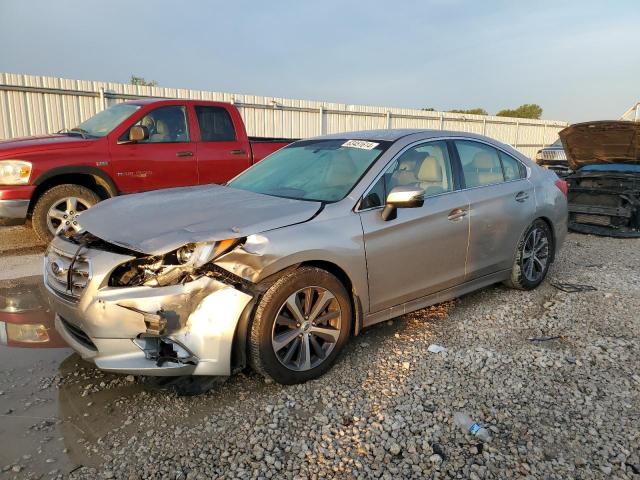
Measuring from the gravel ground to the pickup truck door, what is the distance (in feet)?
13.5

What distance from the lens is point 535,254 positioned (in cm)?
502

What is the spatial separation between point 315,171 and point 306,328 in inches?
55.5

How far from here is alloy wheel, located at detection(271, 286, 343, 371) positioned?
303 centimetres

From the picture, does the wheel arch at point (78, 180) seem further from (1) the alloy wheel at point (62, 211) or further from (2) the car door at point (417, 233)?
(2) the car door at point (417, 233)

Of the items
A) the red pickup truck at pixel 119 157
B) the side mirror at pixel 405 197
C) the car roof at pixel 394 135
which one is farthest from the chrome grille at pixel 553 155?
the side mirror at pixel 405 197

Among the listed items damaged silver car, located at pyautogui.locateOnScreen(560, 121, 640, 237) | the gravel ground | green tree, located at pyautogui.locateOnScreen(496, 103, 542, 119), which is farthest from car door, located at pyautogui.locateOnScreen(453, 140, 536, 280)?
green tree, located at pyautogui.locateOnScreen(496, 103, 542, 119)

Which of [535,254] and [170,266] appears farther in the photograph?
[535,254]

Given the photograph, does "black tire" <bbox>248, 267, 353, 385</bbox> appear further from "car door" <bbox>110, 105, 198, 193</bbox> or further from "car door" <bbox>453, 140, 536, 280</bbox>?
"car door" <bbox>110, 105, 198, 193</bbox>

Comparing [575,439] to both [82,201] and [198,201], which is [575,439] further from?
[82,201]

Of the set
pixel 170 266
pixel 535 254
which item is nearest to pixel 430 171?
pixel 535 254

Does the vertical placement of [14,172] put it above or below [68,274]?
above

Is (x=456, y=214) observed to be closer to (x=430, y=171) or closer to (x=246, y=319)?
Result: (x=430, y=171)

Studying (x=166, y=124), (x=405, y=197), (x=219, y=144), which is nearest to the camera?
(x=405, y=197)

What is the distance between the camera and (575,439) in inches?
103
